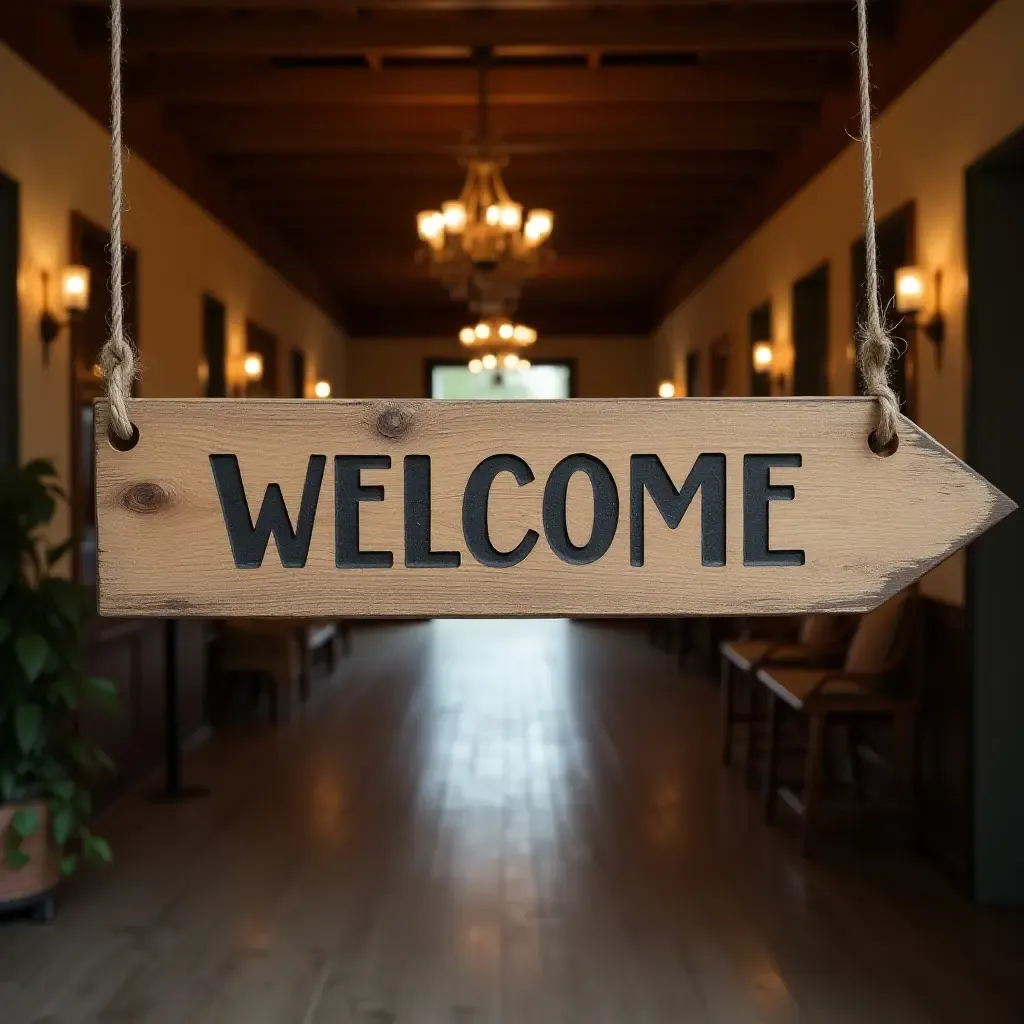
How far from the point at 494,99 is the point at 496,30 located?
969 mm

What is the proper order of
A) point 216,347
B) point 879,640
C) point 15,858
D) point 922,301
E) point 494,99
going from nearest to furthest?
point 15,858 → point 922,301 → point 879,640 → point 494,99 → point 216,347

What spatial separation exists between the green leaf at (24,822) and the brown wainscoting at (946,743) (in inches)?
130

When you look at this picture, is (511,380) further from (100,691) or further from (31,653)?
(31,653)

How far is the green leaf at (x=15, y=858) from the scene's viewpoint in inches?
150

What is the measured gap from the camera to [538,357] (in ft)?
47.3

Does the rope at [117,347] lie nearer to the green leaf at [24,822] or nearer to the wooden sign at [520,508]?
the wooden sign at [520,508]

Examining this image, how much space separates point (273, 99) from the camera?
6184mm

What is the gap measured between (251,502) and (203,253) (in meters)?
7.10

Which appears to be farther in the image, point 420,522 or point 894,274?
point 894,274

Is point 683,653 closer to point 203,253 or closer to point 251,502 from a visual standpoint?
point 203,253

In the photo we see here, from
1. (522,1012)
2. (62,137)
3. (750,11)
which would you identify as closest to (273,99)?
(62,137)

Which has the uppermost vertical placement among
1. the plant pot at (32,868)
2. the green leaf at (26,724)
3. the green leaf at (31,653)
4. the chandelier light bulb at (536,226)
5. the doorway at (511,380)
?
the chandelier light bulb at (536,226)

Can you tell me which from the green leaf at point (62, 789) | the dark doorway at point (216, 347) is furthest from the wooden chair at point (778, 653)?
the dark doorway at point (216, 347)

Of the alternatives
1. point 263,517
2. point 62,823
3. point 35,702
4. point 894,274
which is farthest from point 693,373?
point 263,517
